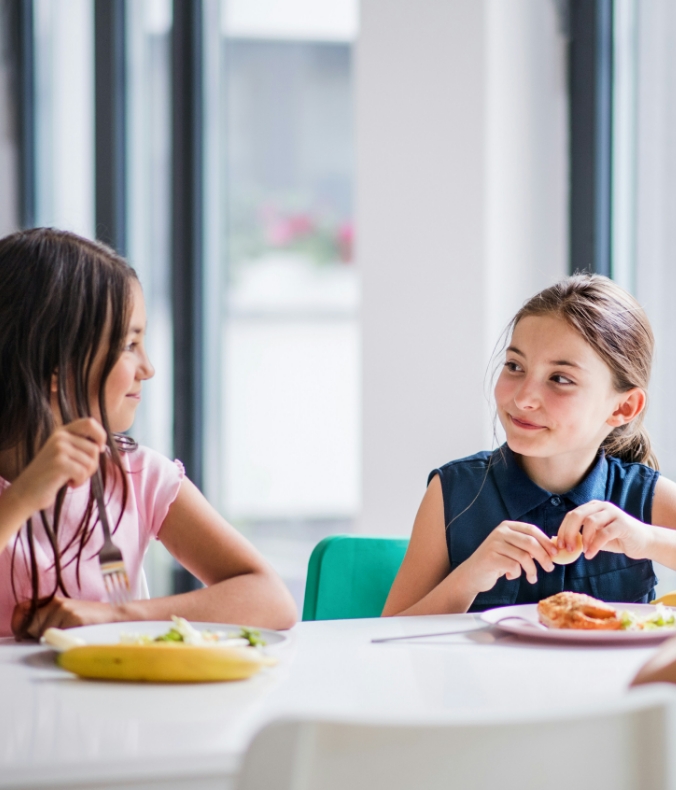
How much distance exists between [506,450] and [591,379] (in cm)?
19

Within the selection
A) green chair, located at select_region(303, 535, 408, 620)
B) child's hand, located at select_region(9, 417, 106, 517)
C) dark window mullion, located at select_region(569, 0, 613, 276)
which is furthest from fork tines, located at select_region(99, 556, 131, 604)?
dark window mullion, located at select_region(569, 0, 613, 276)

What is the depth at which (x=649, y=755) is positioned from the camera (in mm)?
539

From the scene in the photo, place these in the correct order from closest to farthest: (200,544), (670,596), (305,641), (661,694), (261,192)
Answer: (661,694)
(305,641)
(670,596)
(200,544)
(261,192)

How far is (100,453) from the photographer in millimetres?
1260

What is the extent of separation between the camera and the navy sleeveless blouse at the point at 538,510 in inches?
58.5

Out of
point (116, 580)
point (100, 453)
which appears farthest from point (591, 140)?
point (116, 580)

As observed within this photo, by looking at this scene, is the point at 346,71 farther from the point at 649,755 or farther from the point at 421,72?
the point at 649,755

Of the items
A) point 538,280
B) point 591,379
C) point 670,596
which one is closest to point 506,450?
point 591,379

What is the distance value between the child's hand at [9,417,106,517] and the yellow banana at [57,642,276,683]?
237 mm

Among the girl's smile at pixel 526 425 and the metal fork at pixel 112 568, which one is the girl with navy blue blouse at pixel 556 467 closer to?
the girl's smile at pixel 526 425

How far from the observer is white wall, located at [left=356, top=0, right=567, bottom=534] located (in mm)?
2244

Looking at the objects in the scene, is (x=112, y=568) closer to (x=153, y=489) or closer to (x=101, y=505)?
(x=101, y=505)

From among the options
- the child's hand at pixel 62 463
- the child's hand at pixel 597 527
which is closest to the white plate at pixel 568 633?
the child's hand at pixel 597 527

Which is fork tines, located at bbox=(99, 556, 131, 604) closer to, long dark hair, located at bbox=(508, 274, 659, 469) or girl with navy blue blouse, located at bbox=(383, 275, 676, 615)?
girl with navy blue blouse, located at bbox=(383, 275, 676, 615)
